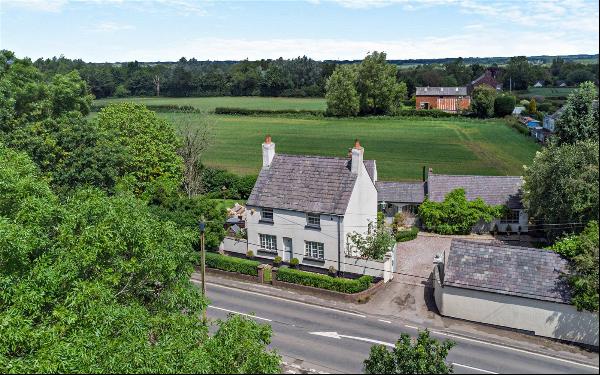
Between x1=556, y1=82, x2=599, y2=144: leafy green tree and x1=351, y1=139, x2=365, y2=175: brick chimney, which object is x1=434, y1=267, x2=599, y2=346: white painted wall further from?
x1=556, y1=82, x2=599, y2=144: leafy green tree

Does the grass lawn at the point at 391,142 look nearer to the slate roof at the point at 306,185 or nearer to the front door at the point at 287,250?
the slate roof at the point at 306,185

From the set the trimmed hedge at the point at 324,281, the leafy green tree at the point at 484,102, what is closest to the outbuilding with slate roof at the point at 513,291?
the trimmed hedge at the point at 324,281

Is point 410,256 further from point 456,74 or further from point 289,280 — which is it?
point 456,74

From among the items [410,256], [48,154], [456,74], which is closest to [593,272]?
[410,256]

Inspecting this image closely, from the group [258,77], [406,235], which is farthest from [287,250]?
[258,77]

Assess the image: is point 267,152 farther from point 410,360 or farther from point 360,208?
point 410,360
